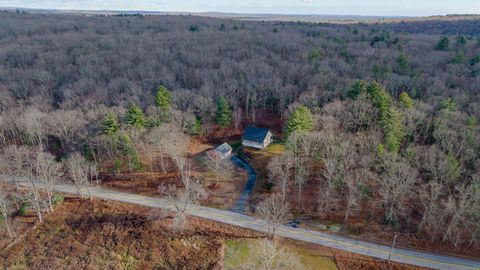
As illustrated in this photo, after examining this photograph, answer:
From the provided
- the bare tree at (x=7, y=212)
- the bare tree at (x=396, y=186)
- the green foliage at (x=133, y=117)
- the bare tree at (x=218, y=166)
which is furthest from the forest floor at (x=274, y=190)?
the bare tree at (x=7, y=212)

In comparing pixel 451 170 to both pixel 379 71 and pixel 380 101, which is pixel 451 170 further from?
pixel 379 71

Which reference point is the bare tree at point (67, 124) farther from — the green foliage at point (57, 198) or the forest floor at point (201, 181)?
the green foliage at point (57, 198)

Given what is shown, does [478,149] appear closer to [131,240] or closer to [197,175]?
[197,175]

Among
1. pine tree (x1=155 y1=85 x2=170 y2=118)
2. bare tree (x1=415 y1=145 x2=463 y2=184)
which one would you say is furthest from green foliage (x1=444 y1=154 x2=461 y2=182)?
pine tree (x1=155 y1=85 x2=170 y2=118)

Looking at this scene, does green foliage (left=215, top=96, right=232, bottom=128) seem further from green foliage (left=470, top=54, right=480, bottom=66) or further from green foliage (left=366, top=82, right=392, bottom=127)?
green foliage (left=470, top=54, right=480, bottom=66)

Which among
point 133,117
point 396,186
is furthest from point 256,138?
point 396,186

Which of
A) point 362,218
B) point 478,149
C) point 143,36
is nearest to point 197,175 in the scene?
point 362,218
